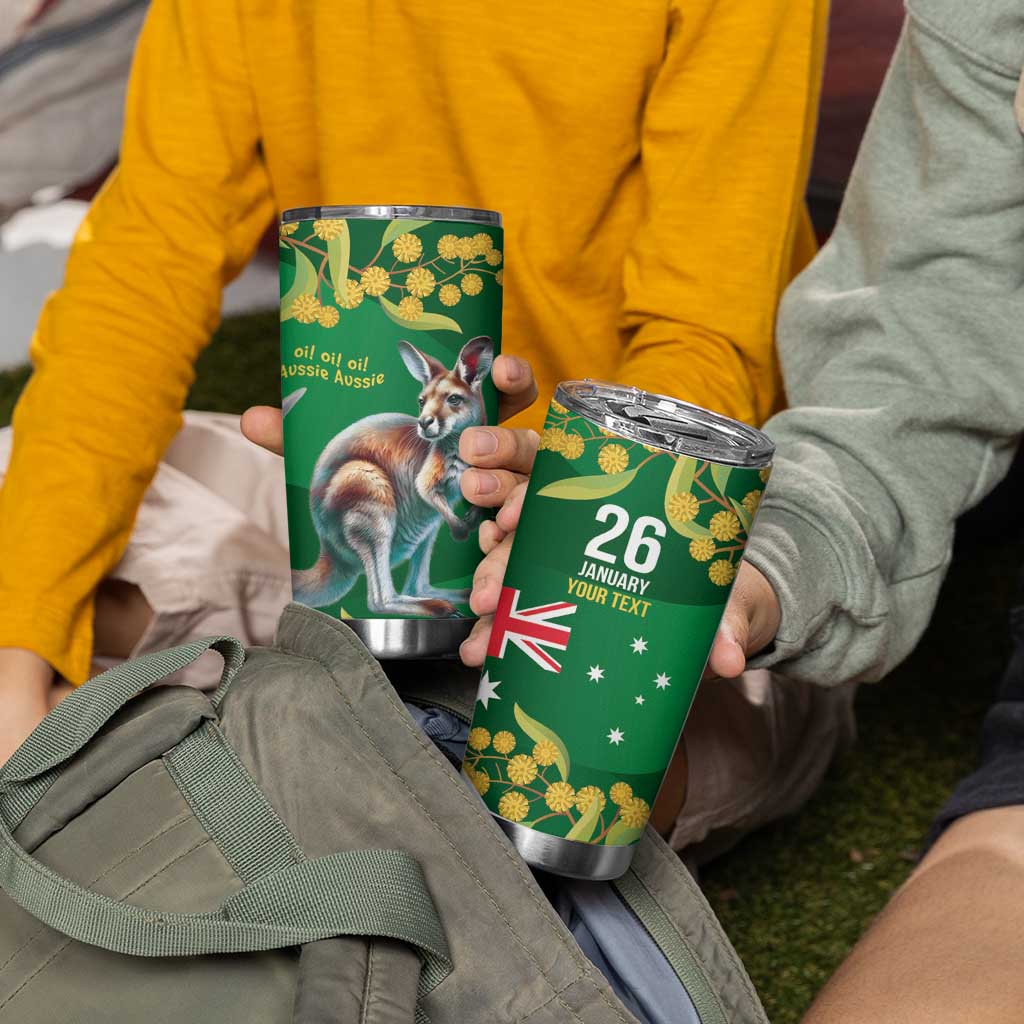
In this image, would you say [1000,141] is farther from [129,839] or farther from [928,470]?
[129,839]

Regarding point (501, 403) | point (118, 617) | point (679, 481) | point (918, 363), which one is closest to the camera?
point (679, 481)

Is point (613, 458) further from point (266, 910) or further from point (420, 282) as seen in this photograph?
point (266, 910)

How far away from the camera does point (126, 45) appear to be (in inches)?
86.2

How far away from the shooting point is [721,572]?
0.61 m

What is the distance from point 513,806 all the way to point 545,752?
0.13ft

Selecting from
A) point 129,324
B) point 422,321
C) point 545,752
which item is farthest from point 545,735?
point 129,324

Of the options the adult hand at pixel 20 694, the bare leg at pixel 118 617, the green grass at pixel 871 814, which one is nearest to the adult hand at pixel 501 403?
the adult hand at pixel 20 694

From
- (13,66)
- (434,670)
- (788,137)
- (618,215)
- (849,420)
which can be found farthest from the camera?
(13,66)

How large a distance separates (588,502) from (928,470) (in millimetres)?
434

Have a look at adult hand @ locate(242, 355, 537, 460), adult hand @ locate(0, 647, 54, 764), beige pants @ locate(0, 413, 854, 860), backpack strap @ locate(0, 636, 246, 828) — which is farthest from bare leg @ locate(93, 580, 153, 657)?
backpack strap @ locate(0, 636, 246, 828)

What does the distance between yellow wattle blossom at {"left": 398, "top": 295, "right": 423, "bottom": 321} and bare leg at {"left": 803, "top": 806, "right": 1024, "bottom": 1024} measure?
48 cm

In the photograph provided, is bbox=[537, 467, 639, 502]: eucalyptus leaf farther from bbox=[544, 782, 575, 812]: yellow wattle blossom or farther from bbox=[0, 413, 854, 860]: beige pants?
bbox=[0, 413, 854, 860]: beige pants

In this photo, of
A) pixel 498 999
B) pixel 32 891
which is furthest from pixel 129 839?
pixel 498 999

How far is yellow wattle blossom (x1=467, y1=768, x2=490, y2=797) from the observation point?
665 millimetres
